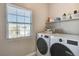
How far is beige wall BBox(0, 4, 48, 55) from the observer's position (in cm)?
143

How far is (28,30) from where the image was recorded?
153cm

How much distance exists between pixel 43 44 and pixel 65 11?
62 centimetres

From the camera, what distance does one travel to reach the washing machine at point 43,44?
60.2 inches

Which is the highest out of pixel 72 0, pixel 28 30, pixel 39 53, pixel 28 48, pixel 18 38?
pixel 72 0

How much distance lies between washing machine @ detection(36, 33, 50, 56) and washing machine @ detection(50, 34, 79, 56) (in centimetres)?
10

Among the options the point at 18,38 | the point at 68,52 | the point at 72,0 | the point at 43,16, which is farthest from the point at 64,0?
the point at 18,38

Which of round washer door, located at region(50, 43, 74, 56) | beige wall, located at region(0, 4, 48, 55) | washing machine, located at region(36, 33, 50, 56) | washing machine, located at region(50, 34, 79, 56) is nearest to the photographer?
washing machine, located at region(50, 34, 79, 56)

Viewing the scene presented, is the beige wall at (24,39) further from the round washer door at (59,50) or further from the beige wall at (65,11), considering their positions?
the round washer door at (59,50)

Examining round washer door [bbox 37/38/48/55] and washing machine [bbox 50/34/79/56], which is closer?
washing machine [bbox 50/34/79/56]

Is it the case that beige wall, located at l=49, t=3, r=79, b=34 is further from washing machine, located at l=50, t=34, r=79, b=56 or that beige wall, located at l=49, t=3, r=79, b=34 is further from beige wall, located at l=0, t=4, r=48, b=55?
washing machine, located at l=50, t=34, r=79, b=56

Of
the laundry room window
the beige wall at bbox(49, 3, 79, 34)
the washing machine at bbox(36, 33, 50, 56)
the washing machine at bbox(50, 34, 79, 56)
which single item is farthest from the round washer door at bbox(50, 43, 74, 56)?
the laundry room window

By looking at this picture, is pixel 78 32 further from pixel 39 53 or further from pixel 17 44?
pixel 17 44

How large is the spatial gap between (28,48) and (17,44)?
18 centimetres

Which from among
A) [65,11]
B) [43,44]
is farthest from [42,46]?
[65,11]
